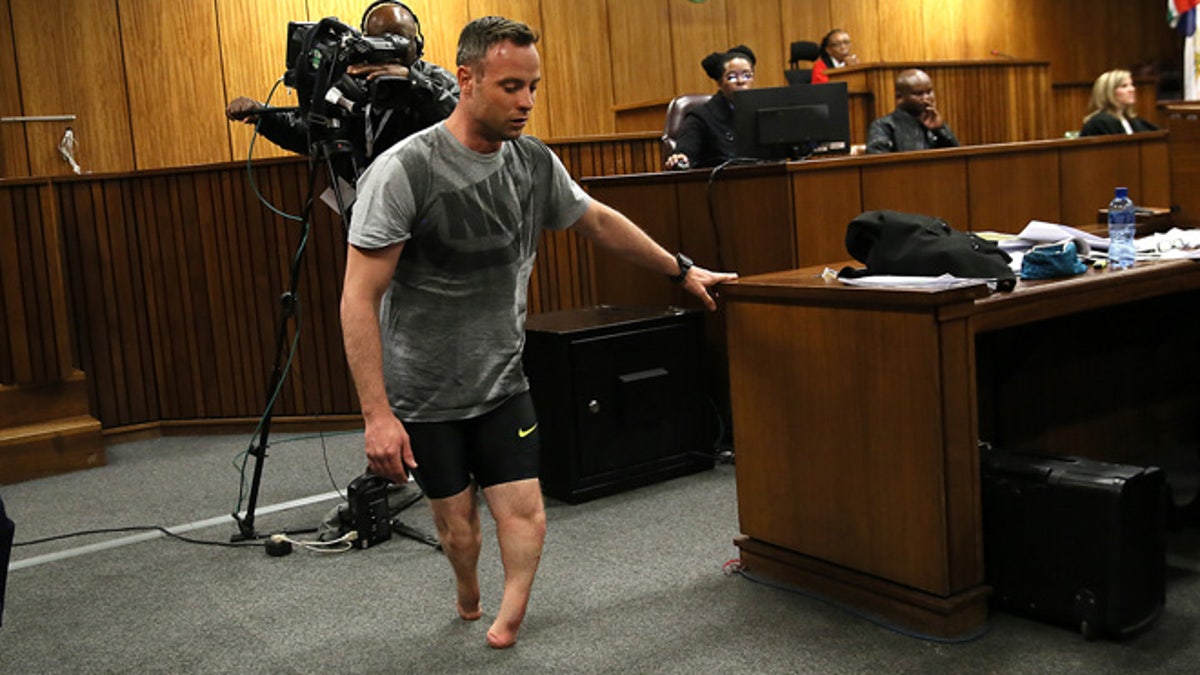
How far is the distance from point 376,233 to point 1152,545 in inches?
69.4

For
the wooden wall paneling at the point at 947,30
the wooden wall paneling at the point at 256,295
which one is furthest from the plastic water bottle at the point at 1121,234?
the wooden wall paneling at the point at 947,30

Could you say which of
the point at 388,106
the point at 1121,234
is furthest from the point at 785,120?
the point at 388,106

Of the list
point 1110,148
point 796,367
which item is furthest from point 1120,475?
point 1110,148

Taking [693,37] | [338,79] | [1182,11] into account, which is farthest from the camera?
[693,37]

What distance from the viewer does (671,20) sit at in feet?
30.7

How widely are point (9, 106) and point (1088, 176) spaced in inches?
230

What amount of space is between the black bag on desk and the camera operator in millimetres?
1285

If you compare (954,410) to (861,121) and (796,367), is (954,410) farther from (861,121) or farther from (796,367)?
(861,121)

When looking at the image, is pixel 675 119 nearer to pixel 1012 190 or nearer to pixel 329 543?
pixel 1012 190

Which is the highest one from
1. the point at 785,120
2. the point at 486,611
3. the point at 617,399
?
the point at 785,120

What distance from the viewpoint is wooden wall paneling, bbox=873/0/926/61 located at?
10.6 metres

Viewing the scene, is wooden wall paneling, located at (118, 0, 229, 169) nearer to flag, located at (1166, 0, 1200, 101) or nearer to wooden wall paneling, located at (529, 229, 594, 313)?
wooden wall paneling, located at (529, 229, 594, 313)

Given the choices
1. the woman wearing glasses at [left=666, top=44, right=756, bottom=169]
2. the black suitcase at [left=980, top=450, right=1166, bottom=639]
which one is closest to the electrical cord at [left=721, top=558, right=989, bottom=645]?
the black suitcase at [left=980, top=450, right=1166, bottom=639]

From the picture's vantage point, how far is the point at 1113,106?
293 inches
